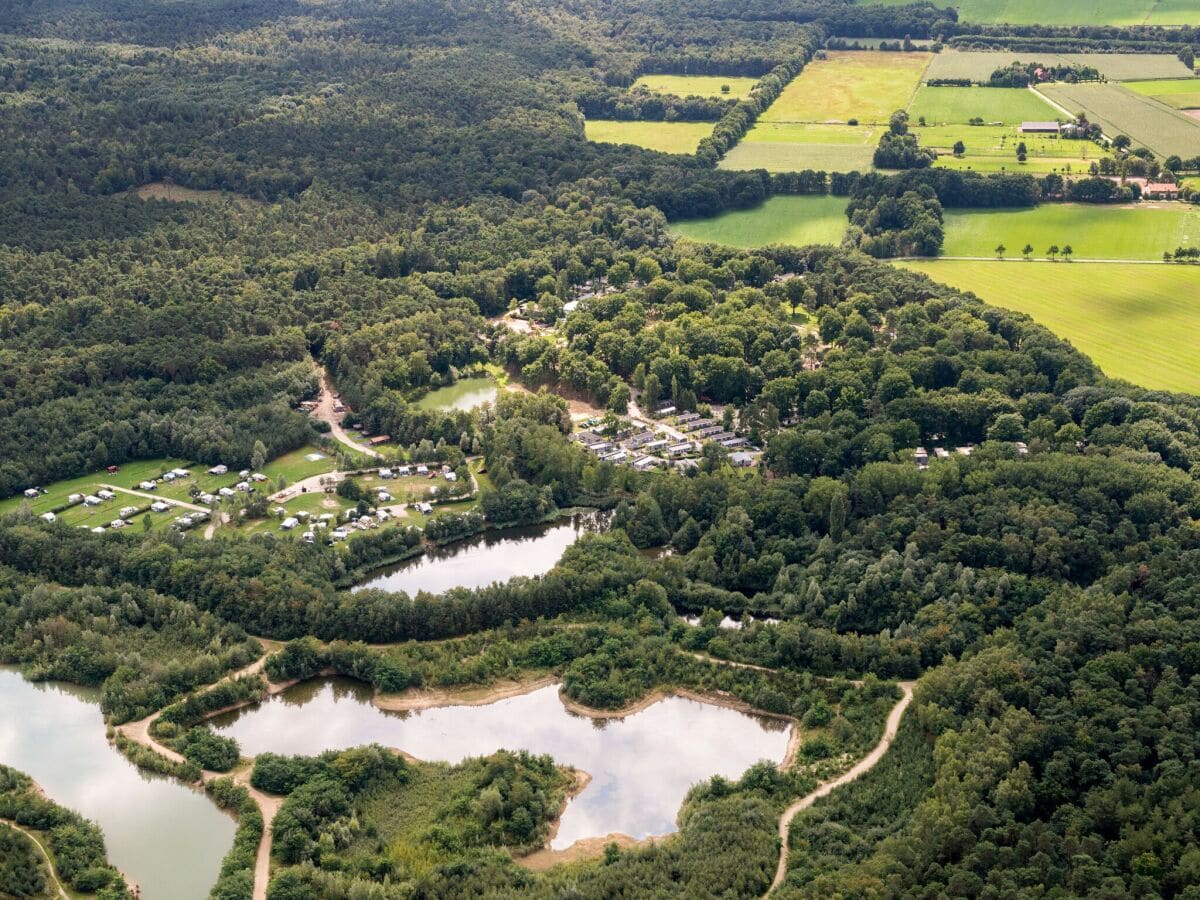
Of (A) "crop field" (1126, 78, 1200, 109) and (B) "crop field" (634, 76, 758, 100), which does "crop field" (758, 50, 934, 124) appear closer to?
(B) "crop field" (634, 76, 758, 100)

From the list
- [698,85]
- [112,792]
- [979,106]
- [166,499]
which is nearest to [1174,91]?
[979,106]

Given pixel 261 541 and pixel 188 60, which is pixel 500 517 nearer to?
pixel 261 541

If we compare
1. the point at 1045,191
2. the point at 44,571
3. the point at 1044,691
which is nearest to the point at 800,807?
the point at 1044,691

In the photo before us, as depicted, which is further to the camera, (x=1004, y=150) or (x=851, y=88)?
(x=851, y=88)

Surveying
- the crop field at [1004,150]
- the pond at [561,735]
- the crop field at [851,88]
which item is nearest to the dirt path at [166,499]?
the pond at [561,735]

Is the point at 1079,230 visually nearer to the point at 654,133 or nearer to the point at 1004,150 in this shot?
the point at 1004,150

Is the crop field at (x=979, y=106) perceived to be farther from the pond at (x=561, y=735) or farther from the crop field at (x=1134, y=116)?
the pond at (x=561, y=735)
